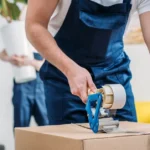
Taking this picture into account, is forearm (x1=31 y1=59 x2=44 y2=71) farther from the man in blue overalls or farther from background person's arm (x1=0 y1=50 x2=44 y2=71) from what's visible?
the man in blue overalls

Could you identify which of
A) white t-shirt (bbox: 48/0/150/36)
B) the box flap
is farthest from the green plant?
the box flap

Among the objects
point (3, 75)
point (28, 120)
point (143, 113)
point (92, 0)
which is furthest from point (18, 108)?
point (92, 0)

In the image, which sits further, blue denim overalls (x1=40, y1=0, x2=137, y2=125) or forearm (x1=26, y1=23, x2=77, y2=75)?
blue denim overalls (x1=40, y1=0, x2=137, y2=125)

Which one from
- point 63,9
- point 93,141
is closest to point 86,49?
point 63,9

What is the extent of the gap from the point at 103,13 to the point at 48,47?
24 cm

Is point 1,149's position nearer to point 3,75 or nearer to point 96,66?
point 3,75

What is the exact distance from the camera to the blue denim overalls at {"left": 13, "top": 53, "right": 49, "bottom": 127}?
2.25 meters

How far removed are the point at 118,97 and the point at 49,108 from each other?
1.35 feet

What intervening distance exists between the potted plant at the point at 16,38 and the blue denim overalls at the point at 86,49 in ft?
3.22

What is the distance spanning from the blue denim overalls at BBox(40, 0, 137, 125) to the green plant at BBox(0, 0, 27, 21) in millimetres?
1242

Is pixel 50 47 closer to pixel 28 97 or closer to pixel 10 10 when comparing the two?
pixel 28 97

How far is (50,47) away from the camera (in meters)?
0.97

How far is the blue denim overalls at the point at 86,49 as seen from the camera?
3.61ft

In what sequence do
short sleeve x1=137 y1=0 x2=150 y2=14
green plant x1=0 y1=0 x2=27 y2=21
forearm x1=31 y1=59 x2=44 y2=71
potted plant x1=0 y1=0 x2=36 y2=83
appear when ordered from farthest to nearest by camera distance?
green plant x1=0 y1=0 x2=27 y2=21 → forearm x1=31 y1=59 x2=44 y2=71 → potted plant x1=0 y1=0 x2=36 y2=83 → short sleeve x1=137 y1=0 x2=150 y2=14
